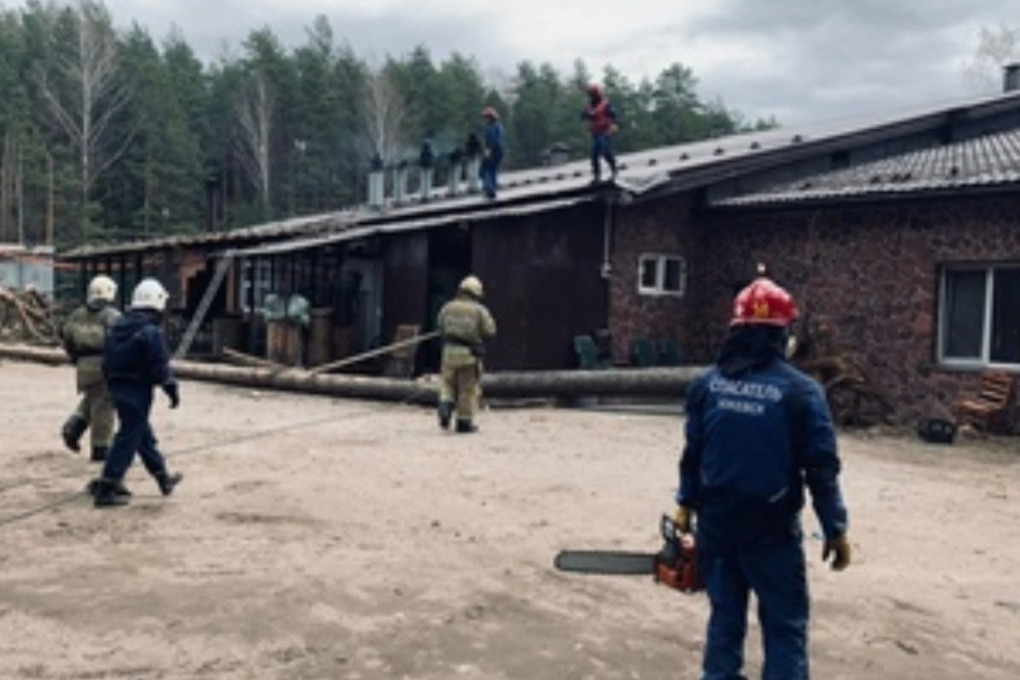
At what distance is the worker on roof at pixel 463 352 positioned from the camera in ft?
37.1

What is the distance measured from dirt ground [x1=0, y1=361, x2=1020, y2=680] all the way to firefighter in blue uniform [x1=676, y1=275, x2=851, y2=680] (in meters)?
0.69

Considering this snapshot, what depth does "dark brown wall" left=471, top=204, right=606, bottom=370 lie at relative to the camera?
52.3 ft

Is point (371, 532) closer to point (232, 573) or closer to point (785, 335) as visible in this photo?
point (232, 573)

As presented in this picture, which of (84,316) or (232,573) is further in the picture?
(84,316)

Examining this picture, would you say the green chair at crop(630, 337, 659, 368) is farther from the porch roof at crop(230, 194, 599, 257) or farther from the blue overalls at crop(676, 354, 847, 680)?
the blue overalls at crop(676, 354, 847, 680)

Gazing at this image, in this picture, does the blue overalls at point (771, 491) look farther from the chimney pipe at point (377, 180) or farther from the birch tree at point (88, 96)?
the birch tree at point (88, 96)

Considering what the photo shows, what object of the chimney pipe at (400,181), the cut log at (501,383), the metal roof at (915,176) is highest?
the chimney pipe at (400,181)

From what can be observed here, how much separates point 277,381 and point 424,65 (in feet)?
177

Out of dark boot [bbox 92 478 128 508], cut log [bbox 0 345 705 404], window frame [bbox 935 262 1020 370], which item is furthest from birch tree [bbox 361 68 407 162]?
dark boot [bbox 92 478 128 508]

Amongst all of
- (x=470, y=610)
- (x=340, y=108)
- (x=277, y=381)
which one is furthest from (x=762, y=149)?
(x=340, y=108)

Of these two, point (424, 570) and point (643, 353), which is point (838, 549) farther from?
point (643, 353)

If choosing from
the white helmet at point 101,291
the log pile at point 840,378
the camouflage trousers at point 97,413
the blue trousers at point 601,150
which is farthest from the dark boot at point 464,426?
the blue trousers at point 601,150

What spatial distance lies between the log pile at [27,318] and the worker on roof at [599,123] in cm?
1443

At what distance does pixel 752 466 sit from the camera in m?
3.69
